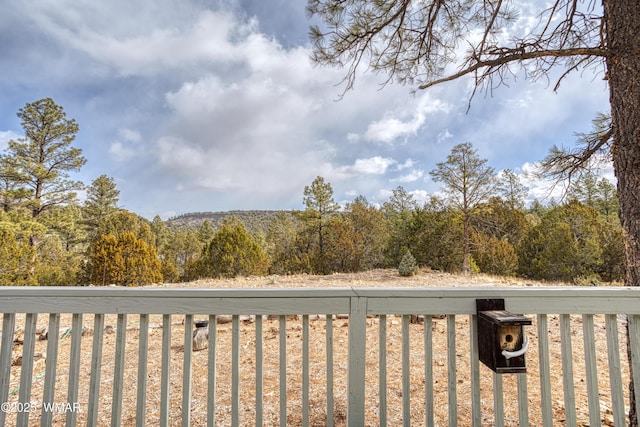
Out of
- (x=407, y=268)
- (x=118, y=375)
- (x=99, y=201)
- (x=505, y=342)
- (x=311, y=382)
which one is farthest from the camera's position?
(x=99, y=201)

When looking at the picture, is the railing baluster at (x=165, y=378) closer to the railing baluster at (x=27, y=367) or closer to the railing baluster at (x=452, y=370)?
the railing baluster at (x=27, y=367)

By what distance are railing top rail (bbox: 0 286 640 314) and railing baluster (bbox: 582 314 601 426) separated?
0.25ft

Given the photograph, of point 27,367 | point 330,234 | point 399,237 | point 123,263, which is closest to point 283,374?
point 27,367

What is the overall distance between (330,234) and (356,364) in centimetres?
1386

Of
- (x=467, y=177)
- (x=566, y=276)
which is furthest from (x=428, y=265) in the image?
(x=566, y=276)

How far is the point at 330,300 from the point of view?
1.17 meters

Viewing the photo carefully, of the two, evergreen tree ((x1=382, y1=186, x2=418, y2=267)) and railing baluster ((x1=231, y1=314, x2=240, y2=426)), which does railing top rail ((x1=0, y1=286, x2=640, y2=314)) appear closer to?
railing baluster ((x1=231, y1=314, x2=240, y2=426))

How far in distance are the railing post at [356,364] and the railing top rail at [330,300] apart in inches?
1.8

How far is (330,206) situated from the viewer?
15836 mm

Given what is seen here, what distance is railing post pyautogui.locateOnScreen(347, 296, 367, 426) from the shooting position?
1.14m

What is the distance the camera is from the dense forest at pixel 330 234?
1118 cm

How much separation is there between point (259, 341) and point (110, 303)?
65cm

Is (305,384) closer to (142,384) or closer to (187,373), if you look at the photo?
(187,373)

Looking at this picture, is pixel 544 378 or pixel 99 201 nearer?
pixel 544 378
